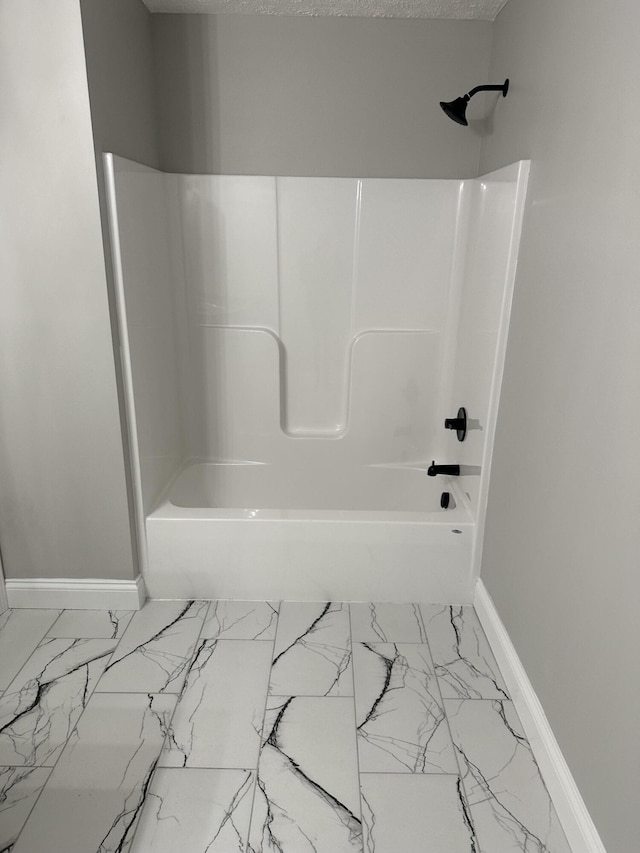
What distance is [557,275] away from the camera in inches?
64.9

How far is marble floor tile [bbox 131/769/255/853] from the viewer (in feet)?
4.79

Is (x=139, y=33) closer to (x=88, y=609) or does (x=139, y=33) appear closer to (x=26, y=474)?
(x=26, y=474)

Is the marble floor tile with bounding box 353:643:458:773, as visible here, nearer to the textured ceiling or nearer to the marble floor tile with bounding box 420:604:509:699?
the marble floor tile with bounding box 420:604:509:699

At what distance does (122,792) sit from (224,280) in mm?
1929

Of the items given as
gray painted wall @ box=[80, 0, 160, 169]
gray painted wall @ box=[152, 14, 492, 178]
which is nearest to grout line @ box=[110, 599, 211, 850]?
gray painted wall @ box=[80, 0, 160, 169]

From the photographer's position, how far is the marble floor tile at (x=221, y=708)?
1.70 meters

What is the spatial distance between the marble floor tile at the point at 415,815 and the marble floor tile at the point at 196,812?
0.31 metres

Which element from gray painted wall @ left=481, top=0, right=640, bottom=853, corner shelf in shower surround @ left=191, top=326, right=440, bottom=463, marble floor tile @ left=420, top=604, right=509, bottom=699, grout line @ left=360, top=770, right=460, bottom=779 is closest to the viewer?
gray painted wall @ left=481, top=0, right=640, bottom=853

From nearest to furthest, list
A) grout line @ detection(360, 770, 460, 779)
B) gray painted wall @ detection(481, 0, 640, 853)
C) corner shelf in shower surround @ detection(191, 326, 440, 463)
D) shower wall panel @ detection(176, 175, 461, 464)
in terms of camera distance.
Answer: gray painted wall @ detection(481, 0, 640, 853) → grout line @ detection(360, 770, 460, 779) → shower wall panel @ detection(176, 175, 461, 464) → corner shelf in shower surround @ detection(191, 326, 440, 463)

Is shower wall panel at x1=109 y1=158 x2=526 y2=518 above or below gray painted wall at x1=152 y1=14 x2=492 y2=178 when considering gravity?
below

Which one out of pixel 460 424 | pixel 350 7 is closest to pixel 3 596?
pixel 460 424

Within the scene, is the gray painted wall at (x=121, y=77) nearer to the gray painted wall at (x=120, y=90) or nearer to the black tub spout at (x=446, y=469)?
the gray painted wall at (x=120, y=90)

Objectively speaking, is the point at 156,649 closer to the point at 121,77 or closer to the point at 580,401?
the point at 580,401

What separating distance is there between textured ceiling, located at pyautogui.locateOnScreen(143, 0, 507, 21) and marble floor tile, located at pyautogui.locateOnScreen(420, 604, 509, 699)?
2211 millimetres
